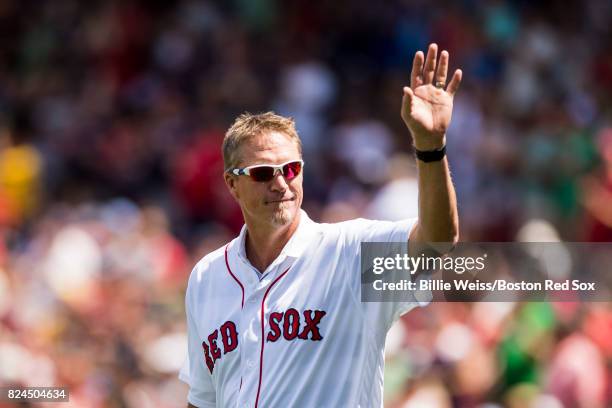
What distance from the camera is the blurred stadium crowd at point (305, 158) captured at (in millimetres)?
7504

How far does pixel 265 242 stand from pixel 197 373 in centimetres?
57

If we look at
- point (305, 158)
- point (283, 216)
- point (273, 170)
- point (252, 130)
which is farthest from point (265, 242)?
point (305, 158)

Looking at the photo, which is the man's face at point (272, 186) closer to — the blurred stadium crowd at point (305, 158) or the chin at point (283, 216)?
the chin at point (283, 216)

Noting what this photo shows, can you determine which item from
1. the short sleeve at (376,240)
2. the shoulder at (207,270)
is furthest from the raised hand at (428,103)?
the shoulder at (207,270)

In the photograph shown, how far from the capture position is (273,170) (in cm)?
432

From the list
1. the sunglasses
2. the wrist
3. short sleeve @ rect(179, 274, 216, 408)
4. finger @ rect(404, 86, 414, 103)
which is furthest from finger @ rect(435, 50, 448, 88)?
short sleeve @ rect(179, 274, 216, 408)

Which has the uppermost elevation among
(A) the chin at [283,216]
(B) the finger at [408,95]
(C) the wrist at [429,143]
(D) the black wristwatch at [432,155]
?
(B) the finger at [408,95]

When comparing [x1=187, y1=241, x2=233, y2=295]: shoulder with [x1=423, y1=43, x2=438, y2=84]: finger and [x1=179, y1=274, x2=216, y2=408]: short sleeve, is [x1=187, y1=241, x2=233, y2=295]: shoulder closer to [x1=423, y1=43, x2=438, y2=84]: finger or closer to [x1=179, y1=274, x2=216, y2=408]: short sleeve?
[x1=179, y1=274, x2=216, y2=408]: short sleeve

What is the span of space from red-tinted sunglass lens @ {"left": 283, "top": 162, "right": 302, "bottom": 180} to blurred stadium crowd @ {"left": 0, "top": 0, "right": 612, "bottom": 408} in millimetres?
3163

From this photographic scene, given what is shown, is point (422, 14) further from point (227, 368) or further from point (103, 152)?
point (227, 368)

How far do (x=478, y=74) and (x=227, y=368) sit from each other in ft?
26.1

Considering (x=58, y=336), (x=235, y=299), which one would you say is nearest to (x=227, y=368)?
(x=235, y=299)

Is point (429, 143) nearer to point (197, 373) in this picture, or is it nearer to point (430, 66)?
point (430, 66)

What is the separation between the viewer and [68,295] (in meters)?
9.78
